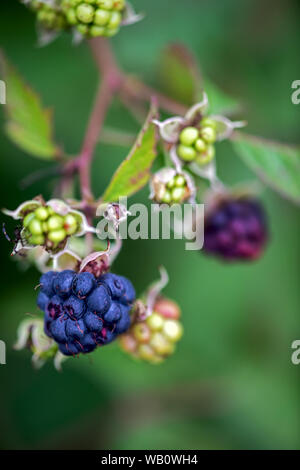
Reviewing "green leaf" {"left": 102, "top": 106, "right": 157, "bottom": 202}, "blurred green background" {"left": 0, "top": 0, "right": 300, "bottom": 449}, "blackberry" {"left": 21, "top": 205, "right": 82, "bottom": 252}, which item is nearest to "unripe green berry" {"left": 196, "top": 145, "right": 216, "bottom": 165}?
"green leaf" {"left": 102, "top": 106, "right": 157, "bottom": 202}

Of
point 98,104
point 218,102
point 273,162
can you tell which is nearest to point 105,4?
point 98,104

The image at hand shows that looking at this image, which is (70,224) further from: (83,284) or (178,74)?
(178,74)

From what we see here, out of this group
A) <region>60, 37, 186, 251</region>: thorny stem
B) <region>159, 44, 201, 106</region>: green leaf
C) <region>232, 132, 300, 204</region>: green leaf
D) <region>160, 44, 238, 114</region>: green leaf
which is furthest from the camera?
<region>159, 44, 201, 106</region>: green leaf

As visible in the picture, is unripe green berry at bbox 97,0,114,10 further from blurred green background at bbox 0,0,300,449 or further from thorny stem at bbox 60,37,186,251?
blurred green background at bbox 0,0,300,449

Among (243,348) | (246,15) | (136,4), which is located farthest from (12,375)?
(246,15)

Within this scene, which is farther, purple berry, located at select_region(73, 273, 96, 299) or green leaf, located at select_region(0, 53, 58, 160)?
green leaf, located at select_region(0, 53, 58, 160)

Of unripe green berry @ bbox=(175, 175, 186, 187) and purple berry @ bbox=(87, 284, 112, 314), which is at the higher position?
unripe green berry @ bbox=(175, 175, 186, 187)
